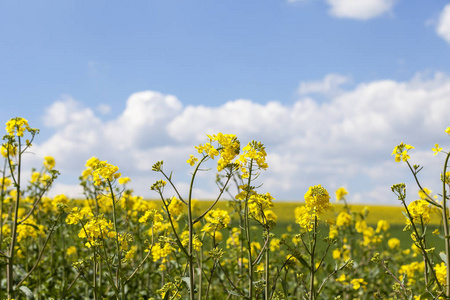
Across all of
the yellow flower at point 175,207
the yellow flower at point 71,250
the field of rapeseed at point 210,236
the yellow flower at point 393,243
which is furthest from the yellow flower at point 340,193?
the yellow flower at point 71,250

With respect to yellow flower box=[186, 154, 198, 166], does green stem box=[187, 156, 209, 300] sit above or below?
below

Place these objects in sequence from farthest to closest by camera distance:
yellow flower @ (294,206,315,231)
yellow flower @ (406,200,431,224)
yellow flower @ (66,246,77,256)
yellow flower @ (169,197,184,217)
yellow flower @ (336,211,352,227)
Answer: yellow flower @ (336,211,352,227), yellow flower @ (66,246,77,256), yellow flower @ (169,197,184,217), yellow flower @ (406,200,431,224), yellow flower @ (294,206,315,231)

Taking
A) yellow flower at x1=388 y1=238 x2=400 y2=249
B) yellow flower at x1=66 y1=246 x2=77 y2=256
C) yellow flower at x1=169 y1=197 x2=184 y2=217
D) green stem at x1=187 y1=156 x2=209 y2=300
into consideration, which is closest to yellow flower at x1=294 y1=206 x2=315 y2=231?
green stem at x1=187 y1=156 x2=209 y2=300

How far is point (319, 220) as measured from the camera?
3.47 meters

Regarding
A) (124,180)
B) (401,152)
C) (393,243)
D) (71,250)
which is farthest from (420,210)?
(393,243)

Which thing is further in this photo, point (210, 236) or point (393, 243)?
point (393, 243)

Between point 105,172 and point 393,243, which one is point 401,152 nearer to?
point 105,172

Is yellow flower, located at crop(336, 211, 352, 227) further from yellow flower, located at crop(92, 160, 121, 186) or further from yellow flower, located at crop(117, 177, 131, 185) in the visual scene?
yellow flower, located at crop(92, 160, 121, 186)

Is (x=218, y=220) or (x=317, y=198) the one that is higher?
(x=317, y=198)

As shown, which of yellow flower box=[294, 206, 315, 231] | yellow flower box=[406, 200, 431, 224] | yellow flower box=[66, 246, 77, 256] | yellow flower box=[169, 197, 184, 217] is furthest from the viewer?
yellow flower box=[66, 246, 77, 256]

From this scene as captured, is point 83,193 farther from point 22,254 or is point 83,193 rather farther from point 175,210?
point 22,254

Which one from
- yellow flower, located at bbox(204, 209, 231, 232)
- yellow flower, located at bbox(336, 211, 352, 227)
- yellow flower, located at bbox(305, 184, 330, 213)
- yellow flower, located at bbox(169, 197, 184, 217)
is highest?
yellow flower, located at bbox(305, 184, 330, 213)

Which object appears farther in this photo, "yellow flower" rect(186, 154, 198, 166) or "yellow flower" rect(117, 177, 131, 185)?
"yellow flower" rect(117, 177, 131, 185)

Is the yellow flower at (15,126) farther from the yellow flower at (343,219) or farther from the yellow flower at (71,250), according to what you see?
the yellow flower at (343,219)
